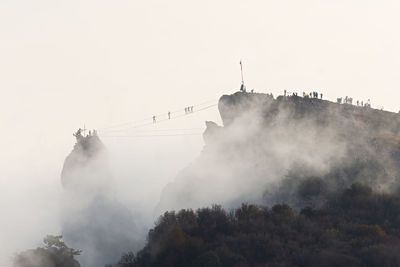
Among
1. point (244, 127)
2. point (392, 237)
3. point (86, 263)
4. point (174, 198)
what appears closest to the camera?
point (392, 237)

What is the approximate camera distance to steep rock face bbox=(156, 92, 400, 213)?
408ft

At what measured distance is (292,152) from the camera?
132m

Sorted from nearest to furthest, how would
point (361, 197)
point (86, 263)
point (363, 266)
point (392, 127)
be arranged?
1. point (363, 266)
2. point (361, 197)
3. point (392, 127)
4. point (86, 263)

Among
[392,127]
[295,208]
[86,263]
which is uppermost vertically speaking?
[392,127]

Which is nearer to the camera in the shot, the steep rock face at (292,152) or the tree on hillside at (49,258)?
the tree on hillside at (49,258)

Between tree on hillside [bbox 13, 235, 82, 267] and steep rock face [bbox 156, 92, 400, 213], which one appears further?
steep rock face [bbox 156, 92, 400, 213]

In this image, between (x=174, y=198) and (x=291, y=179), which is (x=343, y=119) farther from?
(x=174, y=198)

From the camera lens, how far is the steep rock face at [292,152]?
124375 mm

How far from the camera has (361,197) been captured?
117438 mm

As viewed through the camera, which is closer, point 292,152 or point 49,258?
point 49,258

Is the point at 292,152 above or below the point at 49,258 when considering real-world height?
above

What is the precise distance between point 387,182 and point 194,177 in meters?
49.7

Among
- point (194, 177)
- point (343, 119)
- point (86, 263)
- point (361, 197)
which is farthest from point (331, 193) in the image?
point (86, 263)

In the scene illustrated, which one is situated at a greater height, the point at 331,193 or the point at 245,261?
the point at 331,193
